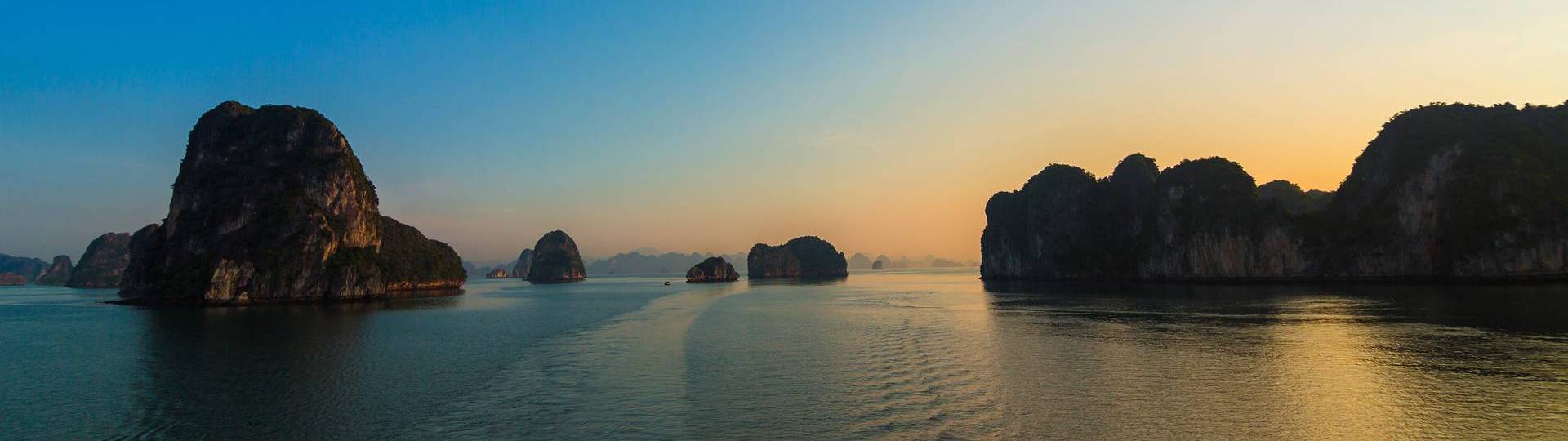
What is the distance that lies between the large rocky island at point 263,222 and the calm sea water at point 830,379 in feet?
162

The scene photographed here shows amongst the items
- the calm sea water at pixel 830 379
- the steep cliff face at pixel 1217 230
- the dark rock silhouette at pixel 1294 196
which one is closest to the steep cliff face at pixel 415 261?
the calm sea water at pixel 830 379

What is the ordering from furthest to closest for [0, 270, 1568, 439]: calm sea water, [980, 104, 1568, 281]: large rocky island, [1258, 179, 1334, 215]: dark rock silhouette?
[1258, 179, 1334, 215]: dark rock silhouette, [980, 104, 1568, 281]: large rocky island, [0, 270, 1568, 439]: calm sea water

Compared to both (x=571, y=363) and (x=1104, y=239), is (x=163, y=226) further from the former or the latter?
(x=1104, y=239)

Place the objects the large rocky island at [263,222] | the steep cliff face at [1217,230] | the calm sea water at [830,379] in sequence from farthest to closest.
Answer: the steep cliff face at [1217,230]
the large rocky island at [263,222]
the calm sea water at [830,379]

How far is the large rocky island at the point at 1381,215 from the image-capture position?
88.2 m

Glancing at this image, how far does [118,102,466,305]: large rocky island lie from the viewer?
322 ft

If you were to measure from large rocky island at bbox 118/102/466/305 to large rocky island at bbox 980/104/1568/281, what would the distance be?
152060 millimetres

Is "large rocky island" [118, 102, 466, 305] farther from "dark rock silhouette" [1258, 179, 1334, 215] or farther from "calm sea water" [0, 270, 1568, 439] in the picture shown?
"dark rock silhouette" [1258, 179, 1334, 215]

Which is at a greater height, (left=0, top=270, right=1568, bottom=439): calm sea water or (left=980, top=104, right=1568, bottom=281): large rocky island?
(left=980, top=104, right=1568, bottom=281): large rocky island

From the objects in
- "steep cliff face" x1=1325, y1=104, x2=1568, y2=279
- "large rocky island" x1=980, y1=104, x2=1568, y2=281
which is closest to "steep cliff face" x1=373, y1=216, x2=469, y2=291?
"large rocky island" x1=980, y1=104, x2=1568, y2=281

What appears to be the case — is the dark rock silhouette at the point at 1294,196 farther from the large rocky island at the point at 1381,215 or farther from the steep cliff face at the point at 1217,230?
the steep cliff face at the point at 1217,230

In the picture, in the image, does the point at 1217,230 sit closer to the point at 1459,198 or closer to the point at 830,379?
the point at 1459,198

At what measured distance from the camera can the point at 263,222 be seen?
102688 millimetres

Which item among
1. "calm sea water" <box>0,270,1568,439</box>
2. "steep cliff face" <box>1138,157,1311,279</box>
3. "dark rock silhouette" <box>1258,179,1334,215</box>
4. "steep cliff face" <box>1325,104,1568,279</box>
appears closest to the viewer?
"calm sea water" <box>0,270,1568,439</box>
